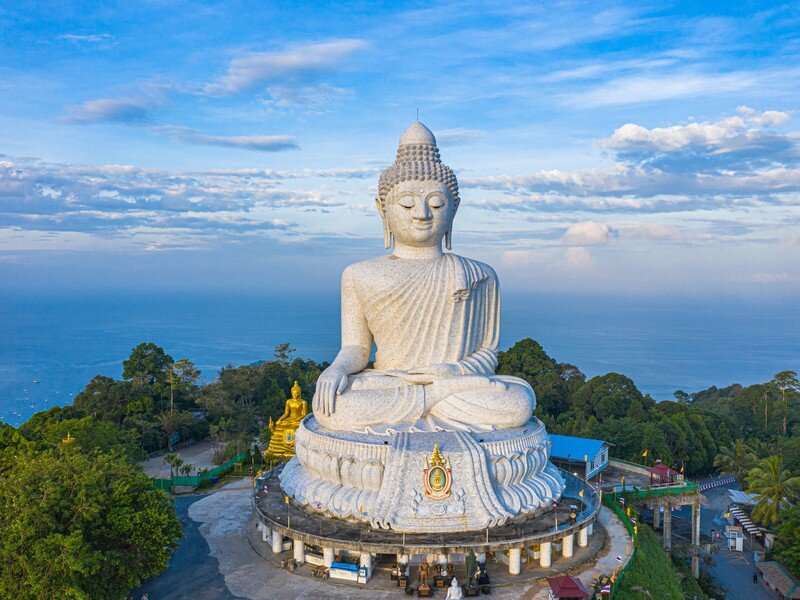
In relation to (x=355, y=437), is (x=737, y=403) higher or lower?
lower

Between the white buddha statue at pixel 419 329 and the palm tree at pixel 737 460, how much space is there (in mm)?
13349

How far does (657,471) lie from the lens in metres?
19.3

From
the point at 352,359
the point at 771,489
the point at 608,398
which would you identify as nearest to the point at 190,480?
the point at 352,359

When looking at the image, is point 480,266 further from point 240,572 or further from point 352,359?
point 240,572

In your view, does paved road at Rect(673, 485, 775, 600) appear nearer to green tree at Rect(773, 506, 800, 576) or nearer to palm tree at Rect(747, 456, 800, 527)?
green tree at Rect(773, 506, 800, 576)

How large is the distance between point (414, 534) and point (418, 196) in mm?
7470

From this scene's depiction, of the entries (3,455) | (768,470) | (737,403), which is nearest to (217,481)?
(3,455)

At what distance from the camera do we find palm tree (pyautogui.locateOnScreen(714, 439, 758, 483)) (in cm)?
2392

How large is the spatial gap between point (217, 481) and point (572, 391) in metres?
18.2

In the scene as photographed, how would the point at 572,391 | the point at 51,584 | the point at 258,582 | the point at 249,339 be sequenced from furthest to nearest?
the point at 249,339, the point at 572,391, the point at 258,582, the point at 51,584

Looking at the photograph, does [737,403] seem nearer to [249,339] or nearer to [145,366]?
[145,366]

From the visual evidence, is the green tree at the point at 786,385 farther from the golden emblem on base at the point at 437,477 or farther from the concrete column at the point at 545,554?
the golden emblem on base at the point at 437,477

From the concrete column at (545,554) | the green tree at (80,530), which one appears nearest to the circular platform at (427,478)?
the concrete column at (545,554)

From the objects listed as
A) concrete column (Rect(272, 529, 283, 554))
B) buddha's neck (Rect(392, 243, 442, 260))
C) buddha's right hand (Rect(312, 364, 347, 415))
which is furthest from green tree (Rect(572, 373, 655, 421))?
concrete column (Rect(272, 529, 283, 554))
